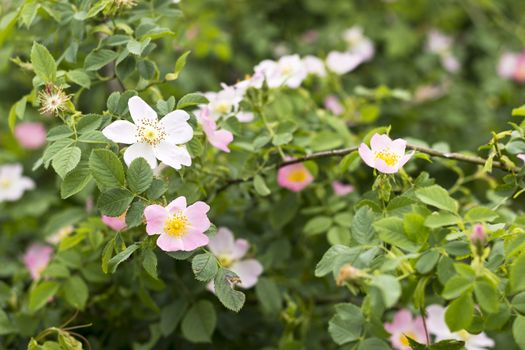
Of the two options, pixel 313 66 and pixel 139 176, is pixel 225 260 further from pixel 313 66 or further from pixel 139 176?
pixel 313 66

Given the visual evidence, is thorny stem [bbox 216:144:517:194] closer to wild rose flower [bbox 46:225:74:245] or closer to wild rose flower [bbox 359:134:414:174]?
wild rose flower [bbox 359:134:414:174]

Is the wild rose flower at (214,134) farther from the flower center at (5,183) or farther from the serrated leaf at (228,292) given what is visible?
the flower center at (5,183)

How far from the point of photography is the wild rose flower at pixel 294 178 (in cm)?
137

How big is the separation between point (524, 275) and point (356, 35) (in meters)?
1.44

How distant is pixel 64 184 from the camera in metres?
1.00

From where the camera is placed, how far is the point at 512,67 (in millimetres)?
2258

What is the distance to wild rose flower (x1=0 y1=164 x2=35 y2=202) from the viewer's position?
65.6 inches

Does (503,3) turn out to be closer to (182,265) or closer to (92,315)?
(182,265)

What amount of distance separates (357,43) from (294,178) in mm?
964

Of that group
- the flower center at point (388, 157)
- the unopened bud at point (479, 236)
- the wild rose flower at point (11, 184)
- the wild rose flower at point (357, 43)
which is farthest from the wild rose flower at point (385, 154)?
the wild rose flower at point (357, 43)

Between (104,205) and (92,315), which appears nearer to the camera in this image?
(104,205)

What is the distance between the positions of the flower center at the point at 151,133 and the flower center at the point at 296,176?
0.40 m

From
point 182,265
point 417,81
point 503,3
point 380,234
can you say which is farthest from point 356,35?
point 380,234

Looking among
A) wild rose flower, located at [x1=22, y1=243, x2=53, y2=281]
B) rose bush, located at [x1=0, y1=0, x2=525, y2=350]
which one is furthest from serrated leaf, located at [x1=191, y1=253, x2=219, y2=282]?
wild rose flower, located at [x1=22, y1=243, x2=53, y2=281]
